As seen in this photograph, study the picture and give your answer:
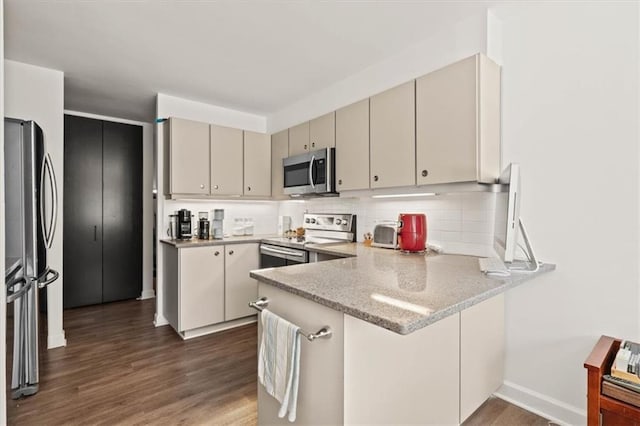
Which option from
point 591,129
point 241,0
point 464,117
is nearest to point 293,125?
point 241,0

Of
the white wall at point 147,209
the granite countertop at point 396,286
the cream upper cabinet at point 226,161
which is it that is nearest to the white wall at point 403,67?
the cream upper cabinet at point 226,161

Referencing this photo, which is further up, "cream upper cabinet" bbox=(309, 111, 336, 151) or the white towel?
"cream upper cabinet" bbox=(309, 111, 336, 151)

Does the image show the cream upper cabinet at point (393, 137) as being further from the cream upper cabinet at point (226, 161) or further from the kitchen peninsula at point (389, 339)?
the cream upper cabinet at point (226, 161)

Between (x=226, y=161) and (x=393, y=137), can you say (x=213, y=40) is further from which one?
(x=393, y=137)

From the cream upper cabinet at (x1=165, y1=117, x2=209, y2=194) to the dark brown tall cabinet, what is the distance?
132 cm

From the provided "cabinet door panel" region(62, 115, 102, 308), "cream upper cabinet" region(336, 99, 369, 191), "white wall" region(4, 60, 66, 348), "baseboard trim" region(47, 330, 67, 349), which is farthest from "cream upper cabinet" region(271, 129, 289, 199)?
"baseboard trim" region(47, 330, 67, 349)

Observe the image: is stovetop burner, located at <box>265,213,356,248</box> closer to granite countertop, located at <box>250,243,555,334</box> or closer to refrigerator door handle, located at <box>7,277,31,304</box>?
granite countertop, located at <box>250,243,555,334</box>

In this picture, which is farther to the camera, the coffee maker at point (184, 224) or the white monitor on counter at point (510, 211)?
the coffee maker at point (184, 224)

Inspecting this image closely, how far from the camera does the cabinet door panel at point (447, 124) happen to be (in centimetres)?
196

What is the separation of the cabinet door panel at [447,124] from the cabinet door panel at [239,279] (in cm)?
194

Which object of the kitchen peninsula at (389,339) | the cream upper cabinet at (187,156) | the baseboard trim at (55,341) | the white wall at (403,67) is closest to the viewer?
the kitchen peninsula at (389,339)

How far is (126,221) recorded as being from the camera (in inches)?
171

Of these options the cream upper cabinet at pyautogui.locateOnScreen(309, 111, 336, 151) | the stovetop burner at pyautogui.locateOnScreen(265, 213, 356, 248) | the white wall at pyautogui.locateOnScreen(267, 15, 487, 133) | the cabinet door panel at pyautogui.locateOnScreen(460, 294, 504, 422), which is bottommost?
the cabinet door panel at pyautogui.locateOnScreen(460, 294, 504, 422)

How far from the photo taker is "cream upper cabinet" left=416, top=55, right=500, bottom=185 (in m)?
1.94
